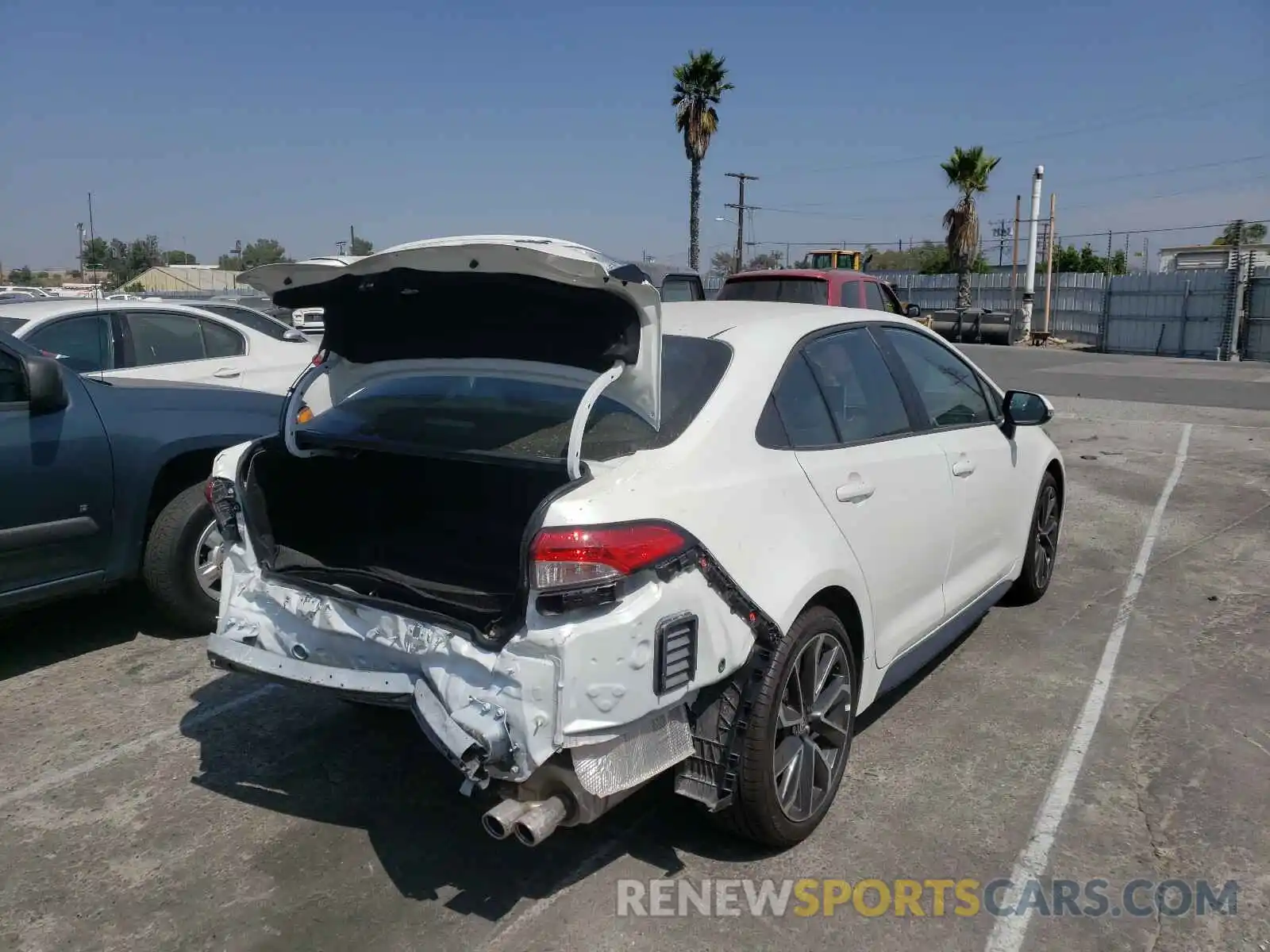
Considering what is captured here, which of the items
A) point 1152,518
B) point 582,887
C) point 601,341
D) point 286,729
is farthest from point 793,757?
point 1152,518

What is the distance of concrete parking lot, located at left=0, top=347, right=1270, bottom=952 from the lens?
2951 millimetres

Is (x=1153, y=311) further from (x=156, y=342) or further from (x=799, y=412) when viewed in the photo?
(x=799, y=412)

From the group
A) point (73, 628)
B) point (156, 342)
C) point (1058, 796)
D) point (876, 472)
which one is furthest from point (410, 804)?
point (156, 342)

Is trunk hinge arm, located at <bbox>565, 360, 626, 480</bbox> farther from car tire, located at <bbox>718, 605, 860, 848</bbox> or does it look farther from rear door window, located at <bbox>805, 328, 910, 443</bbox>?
rear door window, located at <bbox>805, 328, 910, 443</bbox>

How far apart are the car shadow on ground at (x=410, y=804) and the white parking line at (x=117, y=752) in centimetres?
3

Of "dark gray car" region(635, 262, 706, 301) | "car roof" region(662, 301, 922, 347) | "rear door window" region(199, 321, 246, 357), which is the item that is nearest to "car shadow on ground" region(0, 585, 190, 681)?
"rear door window" region(199, 321, 246, 357)

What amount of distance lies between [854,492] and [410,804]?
1.88 meters

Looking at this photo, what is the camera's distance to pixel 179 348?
8086mm

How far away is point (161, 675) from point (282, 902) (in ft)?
6.99

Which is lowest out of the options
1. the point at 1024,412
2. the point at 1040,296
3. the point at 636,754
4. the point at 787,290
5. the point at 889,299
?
the point at 636,754

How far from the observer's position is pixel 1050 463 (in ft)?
18.6

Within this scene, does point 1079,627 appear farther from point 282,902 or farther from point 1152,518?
point 282,902

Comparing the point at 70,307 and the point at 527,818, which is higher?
the point at 70,307

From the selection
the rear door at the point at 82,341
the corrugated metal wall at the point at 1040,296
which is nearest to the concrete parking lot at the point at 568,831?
the rear door at the point at 82,341
